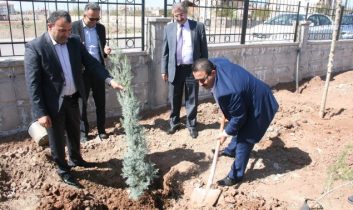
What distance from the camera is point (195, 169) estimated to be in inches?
182

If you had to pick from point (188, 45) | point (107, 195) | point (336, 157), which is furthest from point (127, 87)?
point (336, 157)

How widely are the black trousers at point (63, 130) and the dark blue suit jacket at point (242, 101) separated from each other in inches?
67.4

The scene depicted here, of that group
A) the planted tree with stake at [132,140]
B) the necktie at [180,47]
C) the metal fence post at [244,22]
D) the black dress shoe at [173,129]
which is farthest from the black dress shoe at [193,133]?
the metal fence post at [244,22]

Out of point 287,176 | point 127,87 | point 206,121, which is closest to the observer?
point 127,87

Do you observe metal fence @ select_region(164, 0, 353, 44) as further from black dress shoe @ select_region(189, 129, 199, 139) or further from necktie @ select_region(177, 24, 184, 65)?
black dress shoe @ select_region(189, 129, 199, 139)

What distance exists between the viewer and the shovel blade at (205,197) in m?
3.96

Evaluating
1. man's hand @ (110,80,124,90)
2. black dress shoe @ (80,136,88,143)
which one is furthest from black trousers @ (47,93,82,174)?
black dress shoe @ (80,136,88,143)

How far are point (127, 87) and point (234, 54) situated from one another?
4.49m

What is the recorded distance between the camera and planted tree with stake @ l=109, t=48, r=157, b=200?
381 centimetres

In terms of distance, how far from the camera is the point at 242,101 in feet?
12.5

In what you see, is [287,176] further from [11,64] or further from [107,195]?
[11,64]

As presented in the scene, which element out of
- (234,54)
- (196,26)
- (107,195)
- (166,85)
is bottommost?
(107,195)

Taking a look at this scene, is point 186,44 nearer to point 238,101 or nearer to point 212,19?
point 238,101

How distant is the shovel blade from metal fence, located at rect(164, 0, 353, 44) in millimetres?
3734
